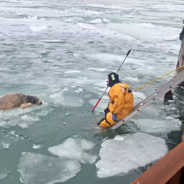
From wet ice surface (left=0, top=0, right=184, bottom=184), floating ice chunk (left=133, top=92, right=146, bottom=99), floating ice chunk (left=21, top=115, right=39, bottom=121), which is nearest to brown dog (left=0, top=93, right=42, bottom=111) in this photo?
wet ice surface (left=0, top=0, right=184, bottom=184)

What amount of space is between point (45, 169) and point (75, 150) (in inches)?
24.8

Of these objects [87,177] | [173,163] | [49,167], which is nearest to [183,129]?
[87,177]

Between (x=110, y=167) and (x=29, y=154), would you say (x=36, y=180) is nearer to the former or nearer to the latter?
(x=29, y=154)

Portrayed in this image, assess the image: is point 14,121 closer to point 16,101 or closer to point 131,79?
point 16,101

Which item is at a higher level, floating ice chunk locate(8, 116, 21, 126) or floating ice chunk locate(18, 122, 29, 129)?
floating ice chunk locate(8, 116, 21, 126)

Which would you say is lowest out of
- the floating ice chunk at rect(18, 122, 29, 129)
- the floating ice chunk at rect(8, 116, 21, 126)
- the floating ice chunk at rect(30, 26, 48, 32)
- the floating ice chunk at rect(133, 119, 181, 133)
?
the floating ice chunk at rect(133, 119, 181, 133)

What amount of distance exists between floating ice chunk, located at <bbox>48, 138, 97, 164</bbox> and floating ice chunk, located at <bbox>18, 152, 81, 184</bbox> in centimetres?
14

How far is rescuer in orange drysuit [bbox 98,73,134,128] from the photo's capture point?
4.53 metres

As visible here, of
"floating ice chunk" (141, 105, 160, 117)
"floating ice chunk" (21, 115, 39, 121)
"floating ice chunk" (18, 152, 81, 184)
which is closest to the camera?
"floating ice chunk" (18, 152, 81, 184)

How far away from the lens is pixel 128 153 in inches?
162

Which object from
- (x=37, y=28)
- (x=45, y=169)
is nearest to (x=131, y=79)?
(x=45, y=169)

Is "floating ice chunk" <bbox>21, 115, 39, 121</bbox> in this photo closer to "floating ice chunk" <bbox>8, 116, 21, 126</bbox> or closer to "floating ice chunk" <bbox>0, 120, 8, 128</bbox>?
"floating ice chunk" <bbox>8, 116, 21, 126</bbox>

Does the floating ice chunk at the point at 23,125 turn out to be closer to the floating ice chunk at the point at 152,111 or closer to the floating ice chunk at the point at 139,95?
the floating ice chunk at the point at 152,111

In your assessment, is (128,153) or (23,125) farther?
(23,125)
